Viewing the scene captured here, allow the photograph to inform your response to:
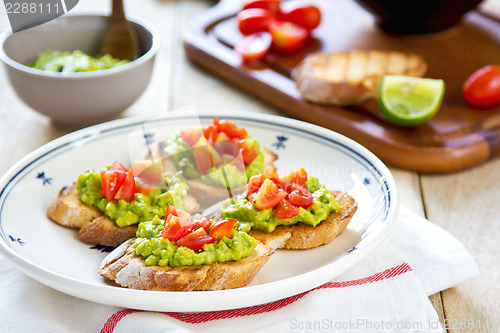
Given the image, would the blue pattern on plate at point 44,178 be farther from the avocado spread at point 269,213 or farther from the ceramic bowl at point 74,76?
the avocado spread at point 269,213

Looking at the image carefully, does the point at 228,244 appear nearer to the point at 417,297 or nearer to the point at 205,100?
the point at 417,297

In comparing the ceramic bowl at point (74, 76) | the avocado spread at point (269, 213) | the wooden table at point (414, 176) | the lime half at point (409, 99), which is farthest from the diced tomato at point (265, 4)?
the avocado spread at point (269, 213)

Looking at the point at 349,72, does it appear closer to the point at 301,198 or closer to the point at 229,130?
the point at 229,130

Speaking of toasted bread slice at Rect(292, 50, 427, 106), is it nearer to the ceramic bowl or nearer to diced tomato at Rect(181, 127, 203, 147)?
the ceramic bowl

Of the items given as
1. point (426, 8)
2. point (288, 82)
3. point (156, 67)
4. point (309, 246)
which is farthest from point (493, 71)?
point (156, 67)

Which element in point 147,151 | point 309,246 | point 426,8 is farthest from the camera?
point 426,8

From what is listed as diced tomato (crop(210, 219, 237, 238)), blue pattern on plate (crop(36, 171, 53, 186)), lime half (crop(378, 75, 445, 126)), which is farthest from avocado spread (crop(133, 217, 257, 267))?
lime half (crop(378, 75, 445, 126))

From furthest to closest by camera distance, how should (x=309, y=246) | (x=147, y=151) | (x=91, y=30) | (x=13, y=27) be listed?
(x=91, y=30)
(x=13, y=27)
(x=147, y=151)
(x=309, y=246)
